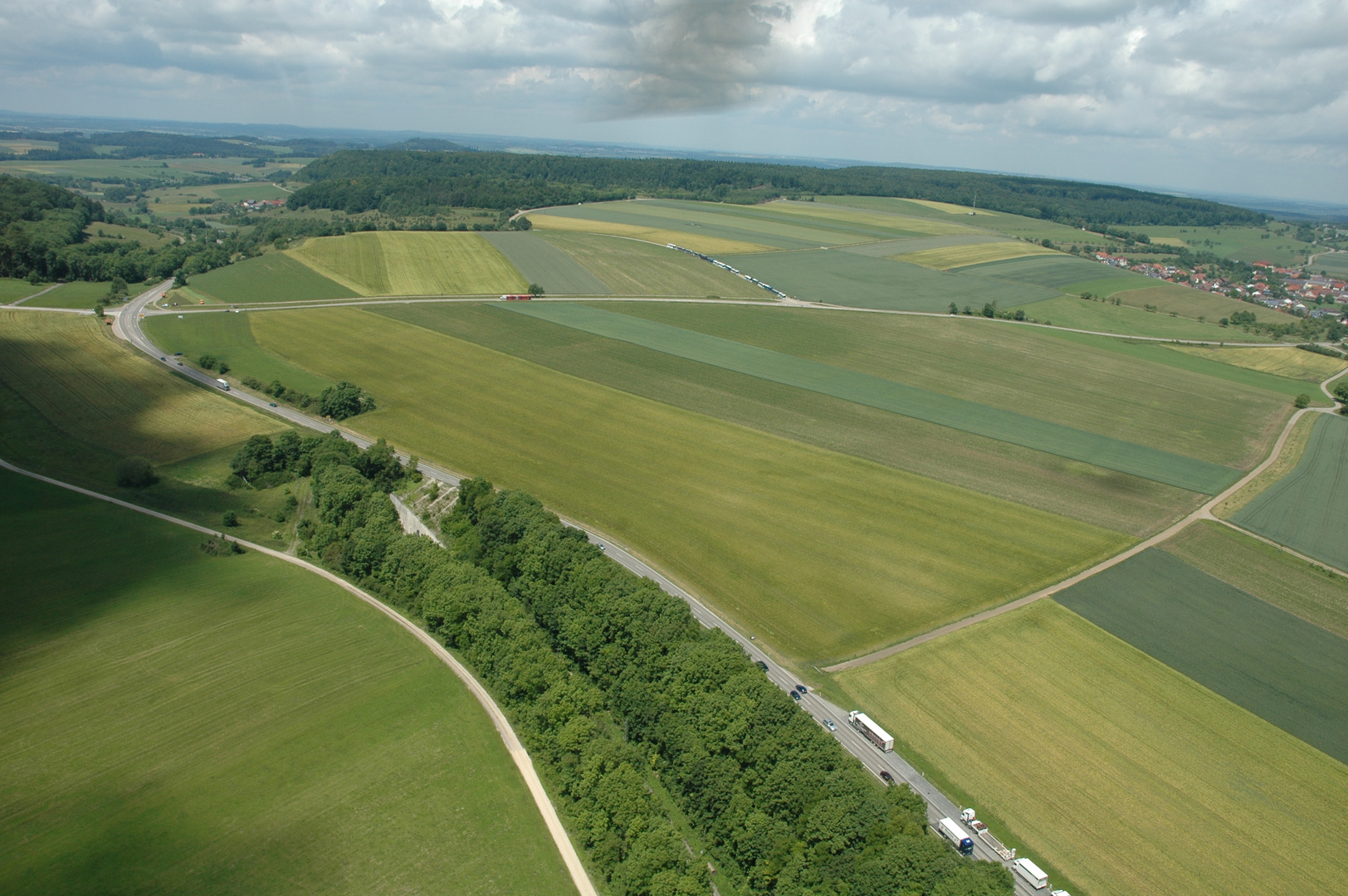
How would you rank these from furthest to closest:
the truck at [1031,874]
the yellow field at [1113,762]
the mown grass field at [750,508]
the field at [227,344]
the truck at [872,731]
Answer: the field at [227,344] → the mown grass field at [750,508] → the truck at [872,731] → the yellow field at [1113,762] → the truck at [1031,874]

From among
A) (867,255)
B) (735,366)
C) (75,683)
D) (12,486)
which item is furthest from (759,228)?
(75,683)

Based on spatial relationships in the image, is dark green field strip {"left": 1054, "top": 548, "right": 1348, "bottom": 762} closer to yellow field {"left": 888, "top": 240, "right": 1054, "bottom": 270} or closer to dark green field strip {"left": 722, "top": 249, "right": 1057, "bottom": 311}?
dark green field strip {"left": 722, "top": 249, "right": 1057, "bottom": 311}

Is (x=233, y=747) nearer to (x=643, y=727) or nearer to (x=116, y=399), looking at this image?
(x=643, y=727)

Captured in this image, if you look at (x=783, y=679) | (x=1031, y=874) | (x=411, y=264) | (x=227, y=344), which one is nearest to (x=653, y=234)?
(x=411, y=264)

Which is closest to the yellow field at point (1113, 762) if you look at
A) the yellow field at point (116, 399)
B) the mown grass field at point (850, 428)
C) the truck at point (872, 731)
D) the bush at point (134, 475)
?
the truck at point (872, 731)

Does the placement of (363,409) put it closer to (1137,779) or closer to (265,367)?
(265,367)

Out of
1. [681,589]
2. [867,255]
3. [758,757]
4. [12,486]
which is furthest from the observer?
[867,255]

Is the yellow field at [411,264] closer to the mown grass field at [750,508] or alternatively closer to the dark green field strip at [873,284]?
the mown grass field at [750,508]
